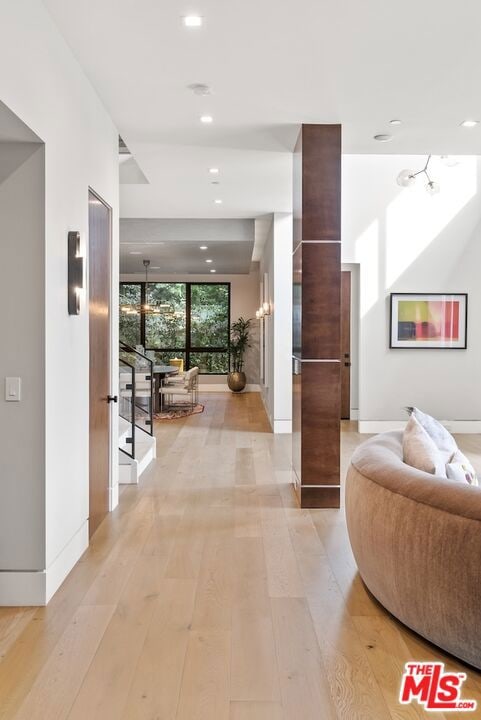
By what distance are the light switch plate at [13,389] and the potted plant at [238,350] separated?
10875mm

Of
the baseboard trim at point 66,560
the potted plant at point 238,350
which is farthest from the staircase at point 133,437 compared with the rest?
the potted plant at point 238,350

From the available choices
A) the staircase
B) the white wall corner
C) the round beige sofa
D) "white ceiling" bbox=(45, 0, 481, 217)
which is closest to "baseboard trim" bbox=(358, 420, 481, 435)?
the white wall corner

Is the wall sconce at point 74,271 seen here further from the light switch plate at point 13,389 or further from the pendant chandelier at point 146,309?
the pendant chandelier at point 146,309

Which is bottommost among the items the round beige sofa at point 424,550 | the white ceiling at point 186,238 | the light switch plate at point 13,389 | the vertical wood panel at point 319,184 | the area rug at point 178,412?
the area rug at point 178,412

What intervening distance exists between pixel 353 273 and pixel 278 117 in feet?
15.1

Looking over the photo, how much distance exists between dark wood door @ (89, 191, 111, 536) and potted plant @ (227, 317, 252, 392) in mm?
9357

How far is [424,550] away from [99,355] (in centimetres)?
261

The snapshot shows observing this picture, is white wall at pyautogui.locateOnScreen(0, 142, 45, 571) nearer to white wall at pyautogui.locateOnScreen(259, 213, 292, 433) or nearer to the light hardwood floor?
the light hardwood floor

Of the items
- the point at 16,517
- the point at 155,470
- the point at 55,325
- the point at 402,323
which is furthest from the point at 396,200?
the point at 16,517

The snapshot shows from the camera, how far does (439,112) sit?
14.2ft

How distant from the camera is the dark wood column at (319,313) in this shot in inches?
183

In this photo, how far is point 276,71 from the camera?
366 cm

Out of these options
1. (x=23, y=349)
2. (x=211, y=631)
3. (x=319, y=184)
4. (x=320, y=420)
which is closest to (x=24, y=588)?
(x=211, y=631)

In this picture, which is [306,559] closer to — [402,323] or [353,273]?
[402,323]
